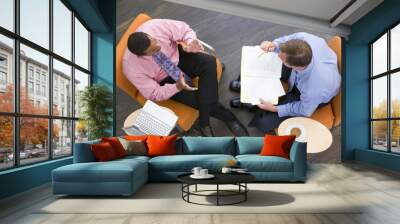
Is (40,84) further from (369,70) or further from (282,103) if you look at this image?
(369,70)

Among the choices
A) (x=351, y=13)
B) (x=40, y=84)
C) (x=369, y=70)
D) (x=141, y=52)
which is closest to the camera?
(x=40, y=84)

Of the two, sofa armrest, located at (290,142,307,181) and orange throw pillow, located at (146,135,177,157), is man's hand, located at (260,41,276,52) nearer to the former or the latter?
sofa armrest, located at (290,142,307,181)

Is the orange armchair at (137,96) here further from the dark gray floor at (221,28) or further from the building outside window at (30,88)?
the building outside window at (30,88)

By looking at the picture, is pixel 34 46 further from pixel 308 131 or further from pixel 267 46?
pixel 308 131

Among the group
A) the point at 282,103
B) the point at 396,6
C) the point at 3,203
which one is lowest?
the point at 3,203

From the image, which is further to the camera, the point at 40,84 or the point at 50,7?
the point at 50,7

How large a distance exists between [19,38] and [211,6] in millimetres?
4526

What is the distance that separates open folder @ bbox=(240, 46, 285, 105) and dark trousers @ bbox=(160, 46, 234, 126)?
0.58m

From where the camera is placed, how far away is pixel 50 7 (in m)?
6.34

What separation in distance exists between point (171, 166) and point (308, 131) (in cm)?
397

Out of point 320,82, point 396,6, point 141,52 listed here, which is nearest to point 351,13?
point 396,6

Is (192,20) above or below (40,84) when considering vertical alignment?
above

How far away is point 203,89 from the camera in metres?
8.56

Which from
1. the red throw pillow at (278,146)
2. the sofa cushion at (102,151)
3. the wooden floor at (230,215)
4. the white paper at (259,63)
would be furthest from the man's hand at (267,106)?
the sofa cushion at (102,151)
